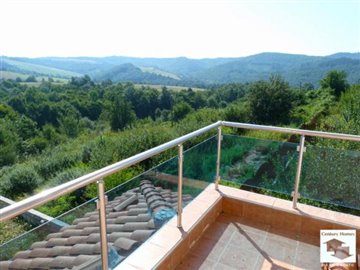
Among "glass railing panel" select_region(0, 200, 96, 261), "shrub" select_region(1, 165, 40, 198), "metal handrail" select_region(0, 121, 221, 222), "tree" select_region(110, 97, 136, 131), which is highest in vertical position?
"metal handrail" select_region(0, 121, 221, 222)

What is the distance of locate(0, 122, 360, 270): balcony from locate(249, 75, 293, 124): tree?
1649 cm

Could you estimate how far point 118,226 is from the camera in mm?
1744

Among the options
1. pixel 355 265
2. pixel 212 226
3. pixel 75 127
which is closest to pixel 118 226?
pixel 212 226

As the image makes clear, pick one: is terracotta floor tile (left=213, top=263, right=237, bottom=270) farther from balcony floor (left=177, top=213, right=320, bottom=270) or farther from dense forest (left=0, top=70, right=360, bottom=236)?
dense forest (left=0, top=70, right=360, bottom=236)

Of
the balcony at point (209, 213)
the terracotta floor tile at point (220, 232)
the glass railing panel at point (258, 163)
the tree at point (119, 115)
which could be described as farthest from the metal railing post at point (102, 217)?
the tree at point (119, 115)

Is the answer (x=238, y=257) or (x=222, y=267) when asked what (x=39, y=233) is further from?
(x=238, y=257)

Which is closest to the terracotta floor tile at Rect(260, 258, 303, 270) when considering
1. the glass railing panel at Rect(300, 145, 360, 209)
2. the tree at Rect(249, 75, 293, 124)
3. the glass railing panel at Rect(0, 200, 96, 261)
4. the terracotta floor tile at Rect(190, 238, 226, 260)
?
the terracotta floor tile at Rect(190, 238, 226, 260)

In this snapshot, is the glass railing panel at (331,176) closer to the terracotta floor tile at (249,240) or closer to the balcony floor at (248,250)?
the balcony floor at (248,250)

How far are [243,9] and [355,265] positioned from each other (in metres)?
6.90

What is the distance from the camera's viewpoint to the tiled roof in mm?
1296

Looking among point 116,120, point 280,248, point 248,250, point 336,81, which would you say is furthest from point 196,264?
point 116,120

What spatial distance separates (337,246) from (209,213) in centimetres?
123

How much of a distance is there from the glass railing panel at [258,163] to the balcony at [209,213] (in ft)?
0.04

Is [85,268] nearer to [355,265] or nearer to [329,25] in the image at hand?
[355,265]
